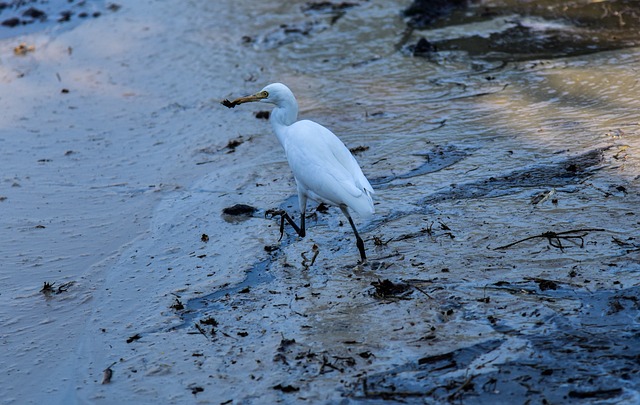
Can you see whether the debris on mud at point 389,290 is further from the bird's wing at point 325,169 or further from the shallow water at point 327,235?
the bird's wing at point 325,169

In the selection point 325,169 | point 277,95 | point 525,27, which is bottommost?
point 525,27

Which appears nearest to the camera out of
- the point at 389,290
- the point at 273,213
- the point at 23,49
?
the point at 389,290

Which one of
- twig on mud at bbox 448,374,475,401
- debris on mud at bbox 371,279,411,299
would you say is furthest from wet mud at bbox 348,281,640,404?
debris on mud at bbox 371,279,411,299

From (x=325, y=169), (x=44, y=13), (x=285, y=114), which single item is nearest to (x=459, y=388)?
(x=325, y=169)

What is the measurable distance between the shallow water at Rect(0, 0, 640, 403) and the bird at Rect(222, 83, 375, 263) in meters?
0.31

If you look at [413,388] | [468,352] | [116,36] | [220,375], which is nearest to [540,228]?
[468,352]

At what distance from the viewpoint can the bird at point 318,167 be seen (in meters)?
4.52

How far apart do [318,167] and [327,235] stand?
568 millimetres

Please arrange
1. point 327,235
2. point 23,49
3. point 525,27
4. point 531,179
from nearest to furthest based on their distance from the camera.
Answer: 1. point 327,235
2. point 531,179
3. point 525,27
4. point 23,49

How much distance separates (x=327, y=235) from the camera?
5.06 meters

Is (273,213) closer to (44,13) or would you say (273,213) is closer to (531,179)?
(531,179)

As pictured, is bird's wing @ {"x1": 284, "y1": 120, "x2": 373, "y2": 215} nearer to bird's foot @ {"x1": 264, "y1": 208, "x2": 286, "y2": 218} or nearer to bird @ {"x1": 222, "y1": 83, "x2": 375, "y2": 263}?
bird @ {"x1": 222, "y1": 83, "x2": 375, "y2": 263}

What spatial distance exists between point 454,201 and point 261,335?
1.81 m

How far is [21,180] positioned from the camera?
643 cm
